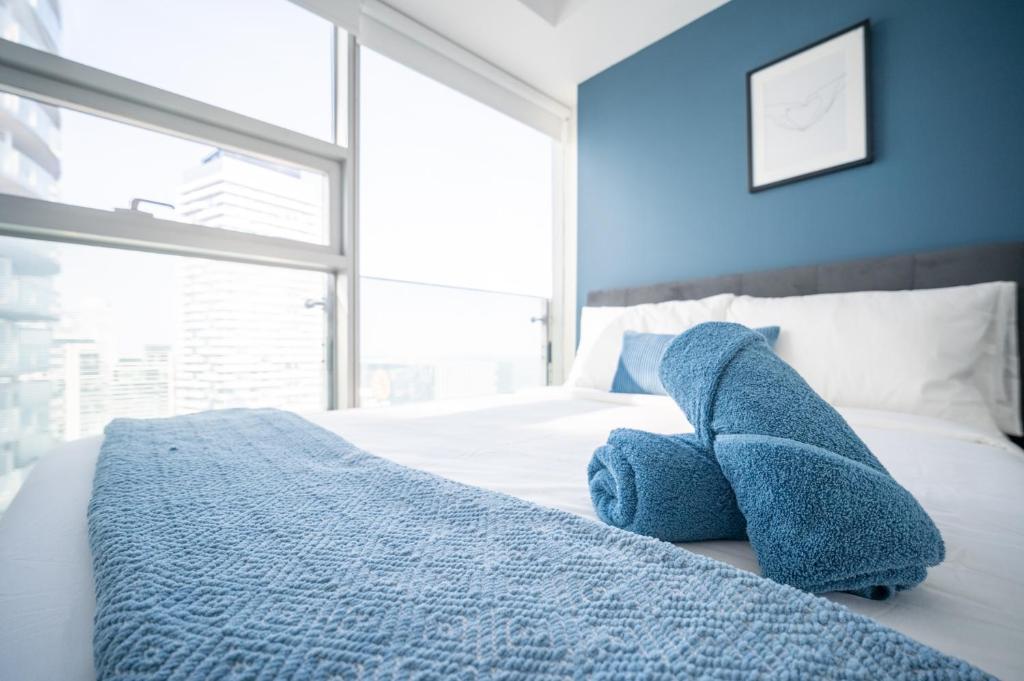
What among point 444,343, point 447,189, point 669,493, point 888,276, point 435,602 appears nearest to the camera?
point 435,602

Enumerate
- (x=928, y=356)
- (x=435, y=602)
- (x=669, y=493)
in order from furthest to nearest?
(x=928, y=356) → (x=669, y=493) → (x=435, y=602)

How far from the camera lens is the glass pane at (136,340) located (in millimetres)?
1678

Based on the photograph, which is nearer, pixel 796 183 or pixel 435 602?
pixel 435 602

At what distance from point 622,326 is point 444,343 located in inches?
49.4

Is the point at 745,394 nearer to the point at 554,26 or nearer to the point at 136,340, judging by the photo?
the point at 136,340

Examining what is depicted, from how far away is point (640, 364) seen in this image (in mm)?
1814

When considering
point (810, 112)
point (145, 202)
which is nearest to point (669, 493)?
point (810, 112)

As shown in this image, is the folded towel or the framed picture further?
the framed picture

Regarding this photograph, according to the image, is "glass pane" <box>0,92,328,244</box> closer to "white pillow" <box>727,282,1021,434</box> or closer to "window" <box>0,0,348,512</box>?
"window" <box>0,0,348,512</box>

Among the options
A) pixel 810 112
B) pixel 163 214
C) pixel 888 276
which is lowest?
pixel 888 276

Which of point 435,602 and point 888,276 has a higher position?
point 888,276

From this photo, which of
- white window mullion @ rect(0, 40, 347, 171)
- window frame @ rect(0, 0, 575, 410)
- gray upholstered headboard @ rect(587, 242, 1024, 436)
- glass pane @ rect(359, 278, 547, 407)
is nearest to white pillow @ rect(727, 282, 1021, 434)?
gray upholstered headboard @ rect(587, 242, 1024, 436)

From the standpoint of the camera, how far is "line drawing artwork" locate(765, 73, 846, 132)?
1941 millimetres

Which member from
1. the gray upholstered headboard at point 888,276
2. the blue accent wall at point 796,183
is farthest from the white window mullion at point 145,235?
the gray upholstered headboard at point 888,276
